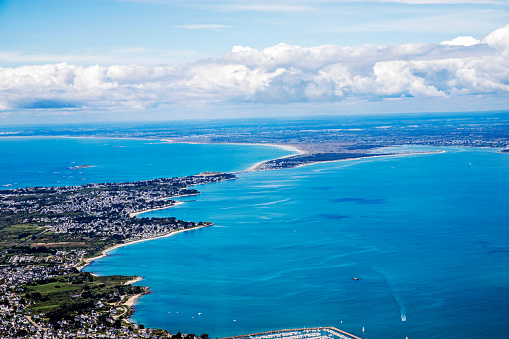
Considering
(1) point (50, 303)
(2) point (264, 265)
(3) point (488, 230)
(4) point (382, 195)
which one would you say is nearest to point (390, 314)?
(2) point (264, 265)

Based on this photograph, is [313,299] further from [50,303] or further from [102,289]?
[50,303]

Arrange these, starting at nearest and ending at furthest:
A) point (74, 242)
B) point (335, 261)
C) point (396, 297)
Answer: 1. point (396, 297)
2. point (335, 261)
3. point (74, 242)

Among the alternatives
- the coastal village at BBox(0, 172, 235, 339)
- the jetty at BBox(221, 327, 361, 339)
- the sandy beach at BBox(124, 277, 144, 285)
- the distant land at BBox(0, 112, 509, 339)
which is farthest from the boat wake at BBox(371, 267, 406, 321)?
the sandy beach at BBox(124, 277, 144, 285)

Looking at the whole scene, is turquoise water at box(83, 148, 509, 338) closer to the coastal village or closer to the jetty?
the jetty

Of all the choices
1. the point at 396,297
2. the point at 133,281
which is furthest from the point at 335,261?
the point at 133,281

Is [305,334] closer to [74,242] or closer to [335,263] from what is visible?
[335,263]

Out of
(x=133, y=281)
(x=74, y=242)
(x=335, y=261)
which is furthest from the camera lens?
(x=74, y=242)

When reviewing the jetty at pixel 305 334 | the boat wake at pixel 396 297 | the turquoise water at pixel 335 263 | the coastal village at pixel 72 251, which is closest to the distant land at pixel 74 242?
the coastal village at pixel 72 251
